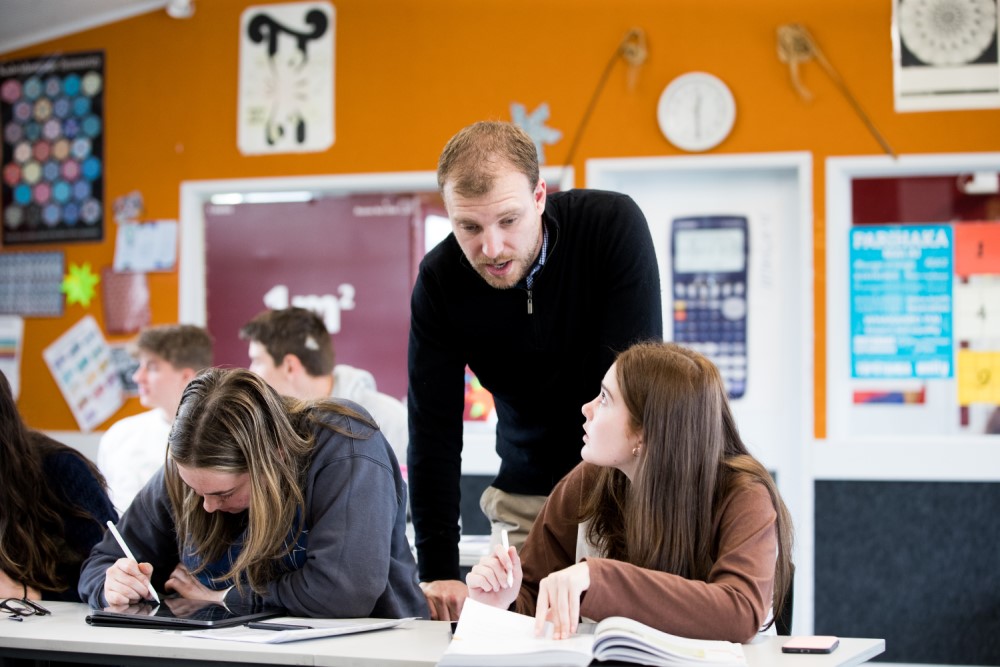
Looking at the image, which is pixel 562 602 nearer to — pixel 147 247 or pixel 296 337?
pixel 296 337

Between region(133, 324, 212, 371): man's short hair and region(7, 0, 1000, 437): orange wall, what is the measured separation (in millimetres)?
1093

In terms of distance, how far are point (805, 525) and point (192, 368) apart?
89.4 inches

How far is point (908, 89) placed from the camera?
417 cm

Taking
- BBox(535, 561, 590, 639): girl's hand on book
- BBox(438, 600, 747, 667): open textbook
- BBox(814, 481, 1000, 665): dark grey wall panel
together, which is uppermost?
BBox(535, 561, 590, 639): girl's hand on book

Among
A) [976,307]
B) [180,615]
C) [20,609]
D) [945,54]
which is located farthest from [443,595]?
[945,54]

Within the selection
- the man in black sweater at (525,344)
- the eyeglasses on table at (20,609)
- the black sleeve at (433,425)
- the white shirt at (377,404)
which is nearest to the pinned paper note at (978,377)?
the white shirt at (377,404)

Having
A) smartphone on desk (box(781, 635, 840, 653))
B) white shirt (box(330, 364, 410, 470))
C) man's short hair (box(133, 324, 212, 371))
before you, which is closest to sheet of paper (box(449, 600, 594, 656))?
smartphone on desk (box(781, 635, 840, 653))

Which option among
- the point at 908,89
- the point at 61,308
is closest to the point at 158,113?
the point at 61,308

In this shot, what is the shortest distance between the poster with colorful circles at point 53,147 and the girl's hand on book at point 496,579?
3639 millimetres

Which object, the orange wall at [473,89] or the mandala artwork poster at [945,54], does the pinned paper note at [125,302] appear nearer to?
the orange wall at [473,89]

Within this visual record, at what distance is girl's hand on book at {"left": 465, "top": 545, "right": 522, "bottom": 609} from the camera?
176cm

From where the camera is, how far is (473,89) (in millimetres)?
4516

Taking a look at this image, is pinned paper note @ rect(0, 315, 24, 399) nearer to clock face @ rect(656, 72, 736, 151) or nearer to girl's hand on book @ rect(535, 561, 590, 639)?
clock face @ rect(656, 72, 736, 151)

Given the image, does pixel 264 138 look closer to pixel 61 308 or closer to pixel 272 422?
pixel 61 308
